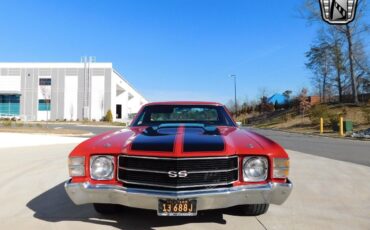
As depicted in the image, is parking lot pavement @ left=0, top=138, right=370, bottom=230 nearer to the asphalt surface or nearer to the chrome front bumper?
the chrome front bumper

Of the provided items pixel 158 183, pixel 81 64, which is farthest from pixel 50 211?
pixel 81 64

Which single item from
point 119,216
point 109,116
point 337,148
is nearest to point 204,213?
point 119,216

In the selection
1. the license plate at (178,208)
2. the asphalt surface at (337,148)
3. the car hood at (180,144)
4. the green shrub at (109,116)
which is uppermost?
the green shrub at (109,116)

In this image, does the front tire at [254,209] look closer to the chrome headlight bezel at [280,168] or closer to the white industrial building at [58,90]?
the chrome headlight bezel at [280,168]

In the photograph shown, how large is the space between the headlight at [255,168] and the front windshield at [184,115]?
162 centimetres

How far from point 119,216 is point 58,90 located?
Answer: 181 feet

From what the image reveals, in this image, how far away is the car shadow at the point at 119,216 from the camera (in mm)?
4160

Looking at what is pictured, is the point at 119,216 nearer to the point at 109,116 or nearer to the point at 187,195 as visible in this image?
the point at 187,195

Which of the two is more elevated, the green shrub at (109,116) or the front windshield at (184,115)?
the green shrub at (109,116)

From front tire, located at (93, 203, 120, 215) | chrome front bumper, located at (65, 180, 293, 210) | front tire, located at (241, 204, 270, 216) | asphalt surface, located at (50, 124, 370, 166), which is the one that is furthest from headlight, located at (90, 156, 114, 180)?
asphalt surface, located at (50, 124, 370, 166)

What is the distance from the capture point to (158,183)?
11.6 feet

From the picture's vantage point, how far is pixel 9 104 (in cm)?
5841

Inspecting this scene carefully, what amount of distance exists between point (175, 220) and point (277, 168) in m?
1.36

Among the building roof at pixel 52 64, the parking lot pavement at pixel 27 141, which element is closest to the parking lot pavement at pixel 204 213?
the parking lot pavement at pixel 27 141
